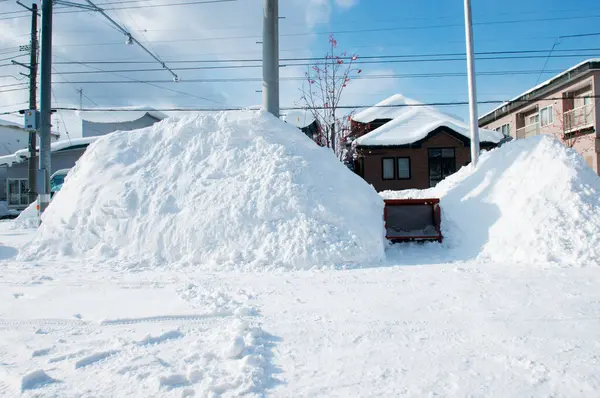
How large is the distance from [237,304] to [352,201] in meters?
3.87

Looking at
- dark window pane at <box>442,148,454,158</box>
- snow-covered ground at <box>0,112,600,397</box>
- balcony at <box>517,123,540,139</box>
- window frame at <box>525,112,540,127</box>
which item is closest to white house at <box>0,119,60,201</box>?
snow-covered ground at <box>0,112,600,397</box>

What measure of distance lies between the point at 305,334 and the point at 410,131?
22.4 metres

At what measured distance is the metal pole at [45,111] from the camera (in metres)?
11.2

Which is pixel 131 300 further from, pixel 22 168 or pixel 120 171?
pixel 22 168

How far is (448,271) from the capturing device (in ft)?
19.5

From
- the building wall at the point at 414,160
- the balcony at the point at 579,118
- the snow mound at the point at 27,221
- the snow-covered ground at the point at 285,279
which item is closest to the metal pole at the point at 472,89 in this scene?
the snow-covered ground at the point at 285,279

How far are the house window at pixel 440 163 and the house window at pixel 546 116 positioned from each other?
687 centimetres

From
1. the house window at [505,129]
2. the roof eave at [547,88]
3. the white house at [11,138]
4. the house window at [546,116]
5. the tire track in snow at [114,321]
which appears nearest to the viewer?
the tire track in snow at [114,321]

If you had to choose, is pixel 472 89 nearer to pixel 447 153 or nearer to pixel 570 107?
pixel 447 153

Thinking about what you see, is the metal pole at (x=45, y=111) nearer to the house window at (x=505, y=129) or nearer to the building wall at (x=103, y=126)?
the building wall at (x=103, y=126)

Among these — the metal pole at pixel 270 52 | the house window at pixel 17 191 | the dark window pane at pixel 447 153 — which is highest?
the metal pole at pixel 270 52

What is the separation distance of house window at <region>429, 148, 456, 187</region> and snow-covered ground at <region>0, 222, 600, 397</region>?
17541 mm

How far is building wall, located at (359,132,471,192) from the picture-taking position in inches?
880

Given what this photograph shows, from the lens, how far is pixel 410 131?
2397 cm
